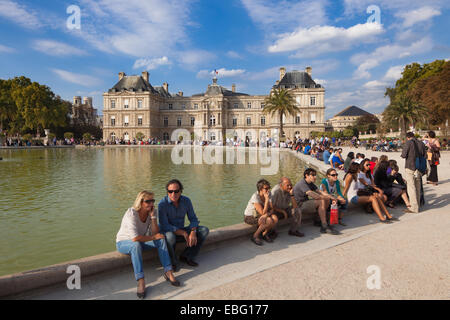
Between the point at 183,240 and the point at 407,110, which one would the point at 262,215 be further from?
the point at 407,110

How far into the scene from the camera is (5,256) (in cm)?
502

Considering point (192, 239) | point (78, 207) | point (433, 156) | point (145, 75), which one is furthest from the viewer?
point (145, 75)

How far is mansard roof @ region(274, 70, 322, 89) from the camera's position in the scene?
59375mm

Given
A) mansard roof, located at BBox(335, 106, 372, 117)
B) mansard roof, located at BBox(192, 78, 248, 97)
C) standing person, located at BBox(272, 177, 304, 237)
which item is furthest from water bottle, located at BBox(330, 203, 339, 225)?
mansard roof, located at BBox(335, 106, 372, 117)

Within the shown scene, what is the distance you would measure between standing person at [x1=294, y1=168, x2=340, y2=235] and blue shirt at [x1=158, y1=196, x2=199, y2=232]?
243 cm

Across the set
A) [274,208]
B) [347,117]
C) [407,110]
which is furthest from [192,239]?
[347,117]

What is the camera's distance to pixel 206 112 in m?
62.6

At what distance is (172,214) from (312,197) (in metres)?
2.84

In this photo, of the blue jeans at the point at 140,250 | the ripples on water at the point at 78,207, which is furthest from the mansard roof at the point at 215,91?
the blue jeans at the point at 140,250

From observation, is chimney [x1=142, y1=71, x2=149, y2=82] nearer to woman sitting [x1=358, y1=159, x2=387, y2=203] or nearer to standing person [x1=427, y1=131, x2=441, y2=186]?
standing person [x1=427, y1=131, x2=441, y2=186]

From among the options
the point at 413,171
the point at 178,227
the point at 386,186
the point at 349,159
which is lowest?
the point at 178,227

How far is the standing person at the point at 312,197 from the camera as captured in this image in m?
5.53

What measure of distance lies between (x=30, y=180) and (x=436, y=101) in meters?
33.4

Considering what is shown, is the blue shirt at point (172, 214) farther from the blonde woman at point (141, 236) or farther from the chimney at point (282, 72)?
the chimney at point (282, 72)
